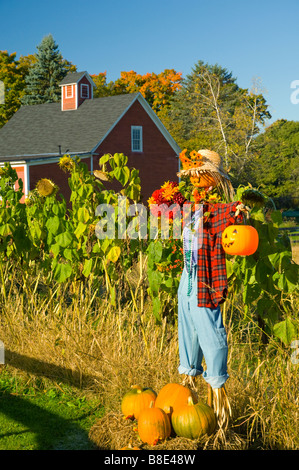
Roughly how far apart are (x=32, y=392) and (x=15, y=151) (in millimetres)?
24629

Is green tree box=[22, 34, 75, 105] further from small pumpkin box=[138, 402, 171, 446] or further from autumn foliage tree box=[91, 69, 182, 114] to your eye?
small pumpkin box=[138, 402, 171, 446]

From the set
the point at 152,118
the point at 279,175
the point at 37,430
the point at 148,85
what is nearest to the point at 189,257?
the point at 37,430

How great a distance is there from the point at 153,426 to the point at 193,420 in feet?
0.78

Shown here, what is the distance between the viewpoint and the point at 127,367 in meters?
4.07

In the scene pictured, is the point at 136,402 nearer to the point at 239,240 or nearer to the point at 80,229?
the point at 239,240

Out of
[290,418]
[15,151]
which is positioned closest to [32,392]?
[290,418]

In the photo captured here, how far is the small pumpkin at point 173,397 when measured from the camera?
10.7ft

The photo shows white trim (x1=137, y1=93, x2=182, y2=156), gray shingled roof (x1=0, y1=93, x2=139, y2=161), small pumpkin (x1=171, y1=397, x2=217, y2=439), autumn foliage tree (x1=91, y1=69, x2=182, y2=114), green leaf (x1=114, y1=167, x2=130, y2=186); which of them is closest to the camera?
small pumpkin (x1=171, y1=397, x2=217, y2=439)

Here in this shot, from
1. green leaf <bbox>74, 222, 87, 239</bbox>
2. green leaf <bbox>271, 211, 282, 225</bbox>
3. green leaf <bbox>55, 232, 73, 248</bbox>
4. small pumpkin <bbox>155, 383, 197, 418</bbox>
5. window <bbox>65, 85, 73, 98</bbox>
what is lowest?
small pumpkin <bbox>155, 383, 197, 418</bbox>

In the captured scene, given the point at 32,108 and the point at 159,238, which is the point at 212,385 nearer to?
the point at 159,238

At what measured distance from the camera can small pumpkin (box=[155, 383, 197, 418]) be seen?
3271 mm

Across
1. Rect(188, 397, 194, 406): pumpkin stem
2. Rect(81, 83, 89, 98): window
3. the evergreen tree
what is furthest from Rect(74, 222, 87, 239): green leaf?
the evergreen tree

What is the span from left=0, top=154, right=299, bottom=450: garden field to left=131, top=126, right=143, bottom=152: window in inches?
920

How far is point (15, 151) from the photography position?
27.7 m
